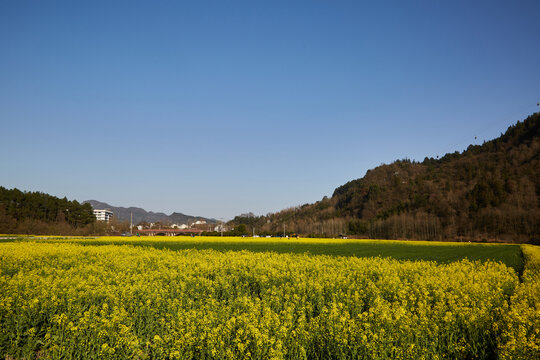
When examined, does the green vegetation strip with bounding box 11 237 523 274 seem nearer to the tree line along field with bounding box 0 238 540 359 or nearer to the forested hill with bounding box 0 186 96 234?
the tree line along field with bounding box 0 238 540 359

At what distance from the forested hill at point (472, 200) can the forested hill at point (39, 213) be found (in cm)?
11518

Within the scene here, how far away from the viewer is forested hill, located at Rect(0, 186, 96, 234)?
8394cm

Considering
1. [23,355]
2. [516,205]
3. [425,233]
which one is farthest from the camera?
[425,233]

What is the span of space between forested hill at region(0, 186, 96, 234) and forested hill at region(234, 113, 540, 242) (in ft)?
378

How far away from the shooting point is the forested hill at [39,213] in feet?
275

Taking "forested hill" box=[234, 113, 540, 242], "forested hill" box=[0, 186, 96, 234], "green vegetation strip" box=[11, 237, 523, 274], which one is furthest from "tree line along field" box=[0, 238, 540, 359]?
"forested hill" box=[234, 113, 540, 242]

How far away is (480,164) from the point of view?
158 meters

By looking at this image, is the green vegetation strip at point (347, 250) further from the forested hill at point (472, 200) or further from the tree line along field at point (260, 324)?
the forested hill at point (472, 200)

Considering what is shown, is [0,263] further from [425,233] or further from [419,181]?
[419,181]

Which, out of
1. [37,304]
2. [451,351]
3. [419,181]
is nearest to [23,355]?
[37,304]

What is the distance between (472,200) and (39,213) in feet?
528

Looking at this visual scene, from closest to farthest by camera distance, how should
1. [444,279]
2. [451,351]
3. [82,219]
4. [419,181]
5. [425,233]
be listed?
1. [451,351]
2. [444,279]
3. [82,219]
4. [425,233]
5. [419,181]

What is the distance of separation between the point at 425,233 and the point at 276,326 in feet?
470

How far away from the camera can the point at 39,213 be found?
10150 centimetres
